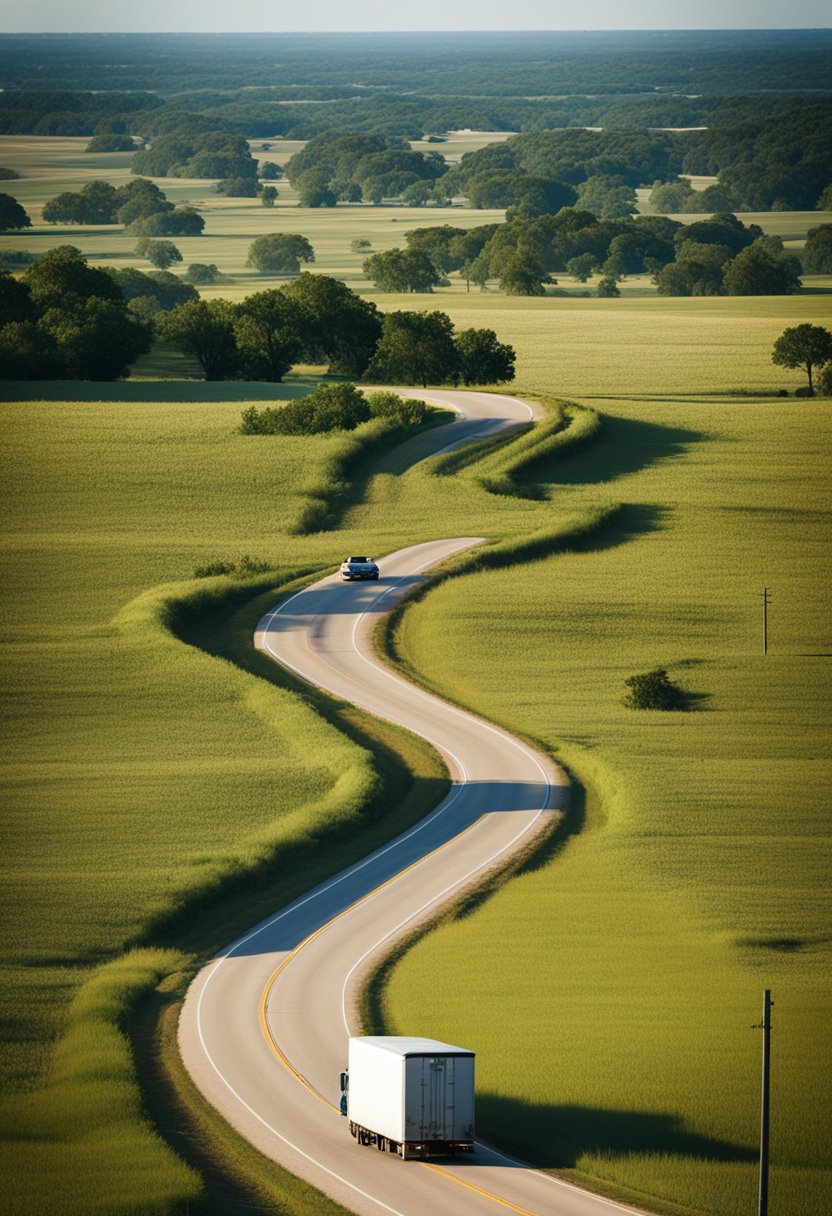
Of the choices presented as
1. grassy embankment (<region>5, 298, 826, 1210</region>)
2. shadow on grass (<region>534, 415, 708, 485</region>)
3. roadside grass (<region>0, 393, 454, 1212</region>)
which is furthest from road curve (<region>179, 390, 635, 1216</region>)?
shadow on grass (<region>534, 415, 708, 485</region>)

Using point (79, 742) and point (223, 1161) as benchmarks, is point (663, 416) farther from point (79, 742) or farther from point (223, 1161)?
point (223, 1161)

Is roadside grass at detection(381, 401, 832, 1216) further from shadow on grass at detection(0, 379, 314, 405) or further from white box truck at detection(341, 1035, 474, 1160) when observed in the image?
shadow on grass at detection(0, 379, 314, 405)

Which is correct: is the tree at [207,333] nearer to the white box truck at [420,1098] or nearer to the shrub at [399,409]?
the shrub at [399,409]

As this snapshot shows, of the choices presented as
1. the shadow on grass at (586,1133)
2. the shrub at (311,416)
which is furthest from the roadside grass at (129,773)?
the shrub at (311,416)

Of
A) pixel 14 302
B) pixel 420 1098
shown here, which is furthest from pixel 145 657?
pixel 14 302

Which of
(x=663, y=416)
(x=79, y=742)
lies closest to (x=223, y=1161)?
(x=79, y=742)

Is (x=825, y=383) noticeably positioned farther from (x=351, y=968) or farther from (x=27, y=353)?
(x=351, y=968)
